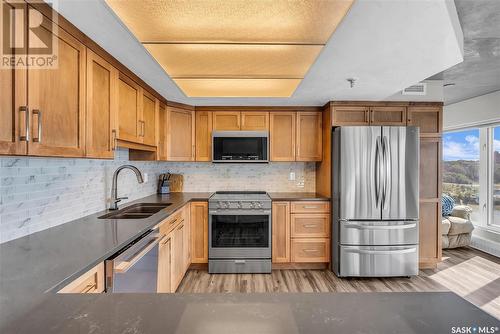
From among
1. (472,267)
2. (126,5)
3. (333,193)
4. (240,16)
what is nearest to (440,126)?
(333,193)

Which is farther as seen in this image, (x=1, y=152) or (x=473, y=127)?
(x=473, y=127)

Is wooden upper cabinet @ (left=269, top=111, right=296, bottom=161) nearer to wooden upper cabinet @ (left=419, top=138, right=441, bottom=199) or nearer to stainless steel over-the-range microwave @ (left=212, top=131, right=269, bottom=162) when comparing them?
stainless steel over-the-range microwave @ (left=212, top=131, right=269, bottom=162)

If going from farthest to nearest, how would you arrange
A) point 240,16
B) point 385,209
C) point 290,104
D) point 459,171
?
point 459,171, point 290,104, point 385,209, point 240,16

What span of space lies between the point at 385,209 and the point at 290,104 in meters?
1.77

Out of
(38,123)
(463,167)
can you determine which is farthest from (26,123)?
(463,167)

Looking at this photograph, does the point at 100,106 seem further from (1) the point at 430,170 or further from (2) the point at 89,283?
(1) the point at 430,170

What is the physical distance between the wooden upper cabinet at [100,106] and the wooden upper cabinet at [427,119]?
11.1ft

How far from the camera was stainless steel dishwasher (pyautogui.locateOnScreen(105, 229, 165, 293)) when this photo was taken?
1413 mm

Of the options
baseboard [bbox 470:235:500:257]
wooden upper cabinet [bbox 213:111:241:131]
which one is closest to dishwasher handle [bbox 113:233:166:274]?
wooden upper cabinet [bbox 213:111:241:131]

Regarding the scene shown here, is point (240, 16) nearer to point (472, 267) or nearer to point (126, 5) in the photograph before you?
point (126, 5)

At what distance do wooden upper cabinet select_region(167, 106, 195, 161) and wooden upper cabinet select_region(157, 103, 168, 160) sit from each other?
6cm

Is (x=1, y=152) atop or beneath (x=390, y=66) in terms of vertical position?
beneath

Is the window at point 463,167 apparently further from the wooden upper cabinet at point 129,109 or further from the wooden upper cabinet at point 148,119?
the wooden upper cabinet at point 129,109

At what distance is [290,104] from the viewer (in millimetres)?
3580
